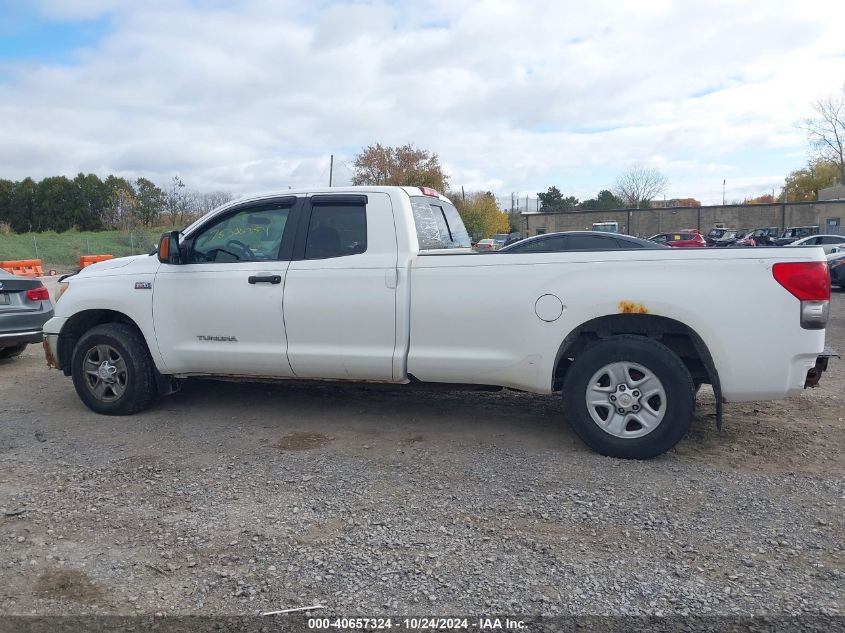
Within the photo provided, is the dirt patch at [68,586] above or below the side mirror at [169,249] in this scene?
below

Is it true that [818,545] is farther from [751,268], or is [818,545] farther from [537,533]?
[751,268]

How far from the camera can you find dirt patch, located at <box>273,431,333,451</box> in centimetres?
505

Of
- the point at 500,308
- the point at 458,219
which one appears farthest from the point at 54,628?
the point at 458,219

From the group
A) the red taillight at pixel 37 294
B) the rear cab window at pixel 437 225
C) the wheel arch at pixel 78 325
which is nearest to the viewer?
the rear cab window at pixel 437 225

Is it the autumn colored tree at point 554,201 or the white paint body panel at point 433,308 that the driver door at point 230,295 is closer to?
the white paint body panel at point 433,308

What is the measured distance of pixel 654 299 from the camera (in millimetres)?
4508

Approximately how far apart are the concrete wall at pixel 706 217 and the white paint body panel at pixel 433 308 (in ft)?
179

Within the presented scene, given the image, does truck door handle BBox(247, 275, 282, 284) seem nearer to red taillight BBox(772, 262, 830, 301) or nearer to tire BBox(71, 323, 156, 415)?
tire BBox(71, 323, 156, 415)

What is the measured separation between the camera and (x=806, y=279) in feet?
14.0

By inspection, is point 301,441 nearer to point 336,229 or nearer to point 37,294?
point 336,229

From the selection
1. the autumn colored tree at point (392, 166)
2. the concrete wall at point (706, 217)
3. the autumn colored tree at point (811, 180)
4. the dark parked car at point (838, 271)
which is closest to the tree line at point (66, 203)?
the autumn colored tree at point (392, 166)

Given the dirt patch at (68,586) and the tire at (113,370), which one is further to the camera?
the tire at (113,370)

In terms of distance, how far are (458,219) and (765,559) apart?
14.1 feet

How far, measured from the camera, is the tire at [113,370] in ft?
19.1
